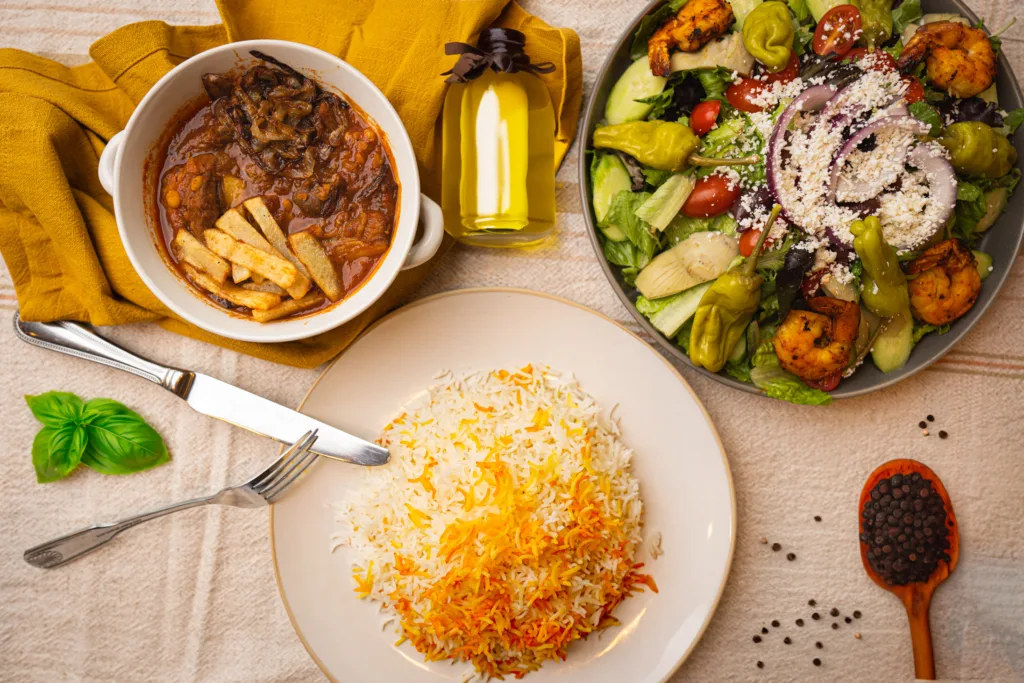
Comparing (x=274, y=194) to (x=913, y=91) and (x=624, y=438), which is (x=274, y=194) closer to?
(x=624, y=438)

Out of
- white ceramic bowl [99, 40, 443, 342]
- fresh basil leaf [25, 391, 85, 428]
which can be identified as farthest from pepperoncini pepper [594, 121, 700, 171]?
fresh basil leaf [25, 391, 85, 428]

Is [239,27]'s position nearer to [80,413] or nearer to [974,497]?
[80,413]

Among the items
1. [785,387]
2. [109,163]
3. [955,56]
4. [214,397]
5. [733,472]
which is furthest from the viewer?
[733,472]

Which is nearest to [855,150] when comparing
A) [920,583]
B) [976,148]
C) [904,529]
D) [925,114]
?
[925,114]

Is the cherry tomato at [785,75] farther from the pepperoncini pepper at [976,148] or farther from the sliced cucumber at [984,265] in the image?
the sliced cucumber at [984,265]

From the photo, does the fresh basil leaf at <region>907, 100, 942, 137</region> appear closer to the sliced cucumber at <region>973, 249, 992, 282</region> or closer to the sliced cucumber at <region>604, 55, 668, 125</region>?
the sliced cucumber at <region>973, 249, 992, 282</region>

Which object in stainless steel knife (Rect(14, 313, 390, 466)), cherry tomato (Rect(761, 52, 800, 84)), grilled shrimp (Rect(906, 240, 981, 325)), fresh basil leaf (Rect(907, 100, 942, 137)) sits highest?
cherry tomato (Rect(761, 52, 800, 84))
